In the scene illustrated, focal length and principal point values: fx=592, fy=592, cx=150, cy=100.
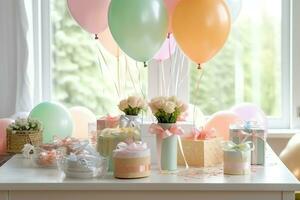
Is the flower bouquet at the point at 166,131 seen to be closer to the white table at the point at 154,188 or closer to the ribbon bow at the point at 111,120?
the white table at the point at 154,188

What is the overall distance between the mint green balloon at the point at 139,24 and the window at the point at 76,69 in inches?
28.9

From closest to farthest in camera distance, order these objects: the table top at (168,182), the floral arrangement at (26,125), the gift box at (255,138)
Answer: the table top at (168,182)
the gift box at (255,138)
the floral arrangement at (26,125)

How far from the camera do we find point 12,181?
1.83m

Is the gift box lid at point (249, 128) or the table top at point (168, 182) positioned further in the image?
the gift box lid at point (249, 128)

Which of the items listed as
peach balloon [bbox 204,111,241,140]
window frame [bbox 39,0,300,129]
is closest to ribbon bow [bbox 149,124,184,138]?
peach balloon [bbox 204,111,241,140]

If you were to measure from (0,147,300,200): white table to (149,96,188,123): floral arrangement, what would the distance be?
221 mm

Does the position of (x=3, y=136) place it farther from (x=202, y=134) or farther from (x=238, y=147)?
(x=238, y=147)

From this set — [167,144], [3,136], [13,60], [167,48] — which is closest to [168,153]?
[167,144]

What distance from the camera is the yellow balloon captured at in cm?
206

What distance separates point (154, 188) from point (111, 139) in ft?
0.81

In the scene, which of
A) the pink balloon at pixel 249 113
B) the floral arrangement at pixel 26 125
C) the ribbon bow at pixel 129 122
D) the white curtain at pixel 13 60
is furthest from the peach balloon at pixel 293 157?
the white curtain at pixel 13 60

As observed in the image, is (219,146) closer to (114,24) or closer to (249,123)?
(249,123)

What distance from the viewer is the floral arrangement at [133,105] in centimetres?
212

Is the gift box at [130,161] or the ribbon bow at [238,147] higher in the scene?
the ribbon bow at [238,147]
